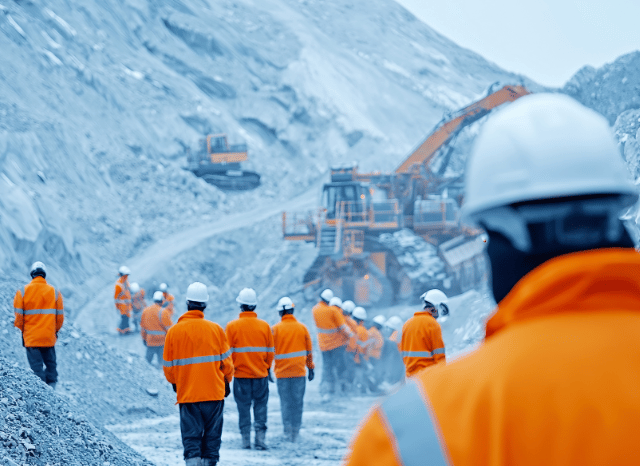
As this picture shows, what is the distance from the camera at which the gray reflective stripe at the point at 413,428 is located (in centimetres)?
103

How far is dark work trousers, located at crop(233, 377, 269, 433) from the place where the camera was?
7.89m

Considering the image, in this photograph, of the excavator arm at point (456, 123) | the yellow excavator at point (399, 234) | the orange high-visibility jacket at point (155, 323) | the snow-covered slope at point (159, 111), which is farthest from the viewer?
the snow-covered slope at point (159, 111)

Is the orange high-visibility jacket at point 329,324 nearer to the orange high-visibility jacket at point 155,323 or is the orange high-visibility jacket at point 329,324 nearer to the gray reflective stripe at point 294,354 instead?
the gray reflective stripe at point 294,354

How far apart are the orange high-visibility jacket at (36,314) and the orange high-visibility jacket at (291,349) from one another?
2831 millimetres

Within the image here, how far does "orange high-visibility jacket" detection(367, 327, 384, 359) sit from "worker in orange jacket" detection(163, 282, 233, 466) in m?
6.48

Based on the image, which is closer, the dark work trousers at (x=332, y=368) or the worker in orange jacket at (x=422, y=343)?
the worker in orange jacket at (x=422, y=343)

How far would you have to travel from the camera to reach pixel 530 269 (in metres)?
1.23

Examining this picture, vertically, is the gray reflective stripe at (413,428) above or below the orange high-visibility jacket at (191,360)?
above

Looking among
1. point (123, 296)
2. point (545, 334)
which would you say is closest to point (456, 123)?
point (123, 296)

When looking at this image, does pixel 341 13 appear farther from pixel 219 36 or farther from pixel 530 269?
pixel 530 269

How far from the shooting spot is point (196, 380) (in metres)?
6.05

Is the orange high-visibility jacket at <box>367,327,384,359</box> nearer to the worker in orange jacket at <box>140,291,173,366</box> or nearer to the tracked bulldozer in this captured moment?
the worker in orange jacket at <box>140,291,173,366</box>

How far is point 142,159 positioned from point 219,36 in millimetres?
17295

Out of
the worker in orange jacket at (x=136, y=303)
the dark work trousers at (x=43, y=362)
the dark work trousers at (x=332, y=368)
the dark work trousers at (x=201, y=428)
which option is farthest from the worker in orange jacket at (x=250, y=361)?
the worker in orange jacket at (x=136, y=303)
